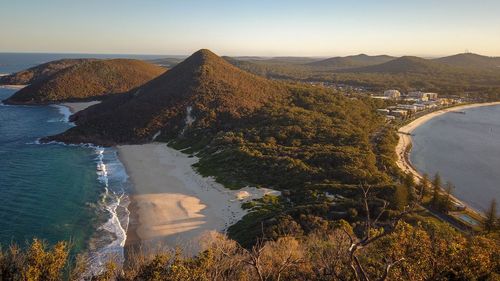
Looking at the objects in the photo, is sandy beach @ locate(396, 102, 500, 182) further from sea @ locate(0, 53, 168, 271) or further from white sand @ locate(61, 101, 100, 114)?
white sand @ locate(61, 101, 100, 114)

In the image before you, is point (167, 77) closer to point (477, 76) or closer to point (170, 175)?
point (170, 175)

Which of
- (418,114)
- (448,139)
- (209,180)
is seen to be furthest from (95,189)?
(418,114)

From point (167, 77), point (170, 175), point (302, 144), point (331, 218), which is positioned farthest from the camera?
point (167, 77)

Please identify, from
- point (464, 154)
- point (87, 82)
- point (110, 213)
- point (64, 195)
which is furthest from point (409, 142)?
point (87, 82)

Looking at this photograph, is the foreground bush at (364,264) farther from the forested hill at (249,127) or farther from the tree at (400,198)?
the forested hill at (249,127)

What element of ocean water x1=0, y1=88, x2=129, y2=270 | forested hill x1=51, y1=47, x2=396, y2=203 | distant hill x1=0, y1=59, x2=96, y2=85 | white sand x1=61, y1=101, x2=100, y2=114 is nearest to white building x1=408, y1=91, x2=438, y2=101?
forested hill x1=51, y1=47, x2=396, y2=203

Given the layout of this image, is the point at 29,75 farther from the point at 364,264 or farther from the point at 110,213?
the point at 364,264

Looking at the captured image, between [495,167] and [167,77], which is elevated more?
[167,77]
